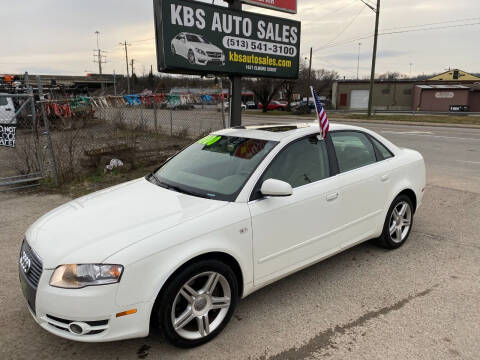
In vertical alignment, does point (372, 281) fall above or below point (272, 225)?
below

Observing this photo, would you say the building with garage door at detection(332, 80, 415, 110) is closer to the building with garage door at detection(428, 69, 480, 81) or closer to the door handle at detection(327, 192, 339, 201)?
the building with garage door at detection(428, 69, 480, 81)

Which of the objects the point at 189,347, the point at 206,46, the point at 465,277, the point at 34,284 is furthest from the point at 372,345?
the point at 206,46

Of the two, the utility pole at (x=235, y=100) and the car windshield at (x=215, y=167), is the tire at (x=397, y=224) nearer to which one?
the car windshield at (x=215, y=167)

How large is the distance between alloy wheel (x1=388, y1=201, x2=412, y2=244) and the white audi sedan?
86mm

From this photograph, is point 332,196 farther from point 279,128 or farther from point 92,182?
point 92,182

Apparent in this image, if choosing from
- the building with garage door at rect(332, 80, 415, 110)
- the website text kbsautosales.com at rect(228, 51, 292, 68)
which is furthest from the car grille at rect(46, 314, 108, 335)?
the building with garage door at rect(332, 80, 415, 110)

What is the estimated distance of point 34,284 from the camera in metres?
2.49

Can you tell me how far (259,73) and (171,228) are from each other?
5776 millimetres

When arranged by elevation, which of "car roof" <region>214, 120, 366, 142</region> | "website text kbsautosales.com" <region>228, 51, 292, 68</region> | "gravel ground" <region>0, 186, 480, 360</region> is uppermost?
"website text kbsautosales.com" <region>228, 51, 292, 68</region>

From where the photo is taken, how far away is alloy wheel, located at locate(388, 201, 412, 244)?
427 cm

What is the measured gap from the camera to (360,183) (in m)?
3.75

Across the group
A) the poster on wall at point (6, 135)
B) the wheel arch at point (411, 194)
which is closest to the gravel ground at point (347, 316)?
the wheel arch at point (411, 194)

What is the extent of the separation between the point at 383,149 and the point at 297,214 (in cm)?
173

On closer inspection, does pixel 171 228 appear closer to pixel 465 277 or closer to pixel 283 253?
pixel 283 253
